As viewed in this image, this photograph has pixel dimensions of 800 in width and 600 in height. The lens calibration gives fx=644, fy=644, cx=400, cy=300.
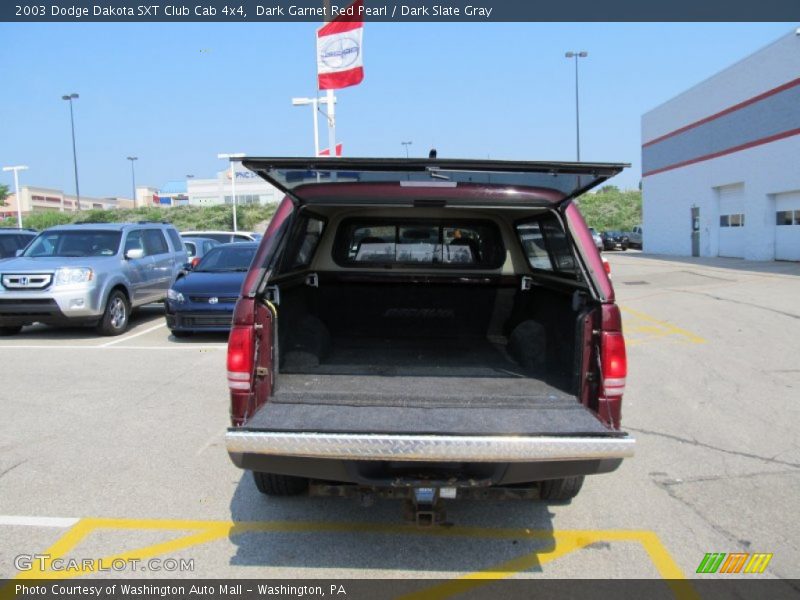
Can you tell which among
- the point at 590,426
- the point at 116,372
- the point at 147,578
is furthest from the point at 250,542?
the point at 116,372

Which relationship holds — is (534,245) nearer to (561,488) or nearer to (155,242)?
(561,488)

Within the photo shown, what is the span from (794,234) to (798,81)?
17.1ft

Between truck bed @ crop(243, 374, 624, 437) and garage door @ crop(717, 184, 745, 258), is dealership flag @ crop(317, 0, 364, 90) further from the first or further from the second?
garage door @ crop(717, 184, 745, 258)

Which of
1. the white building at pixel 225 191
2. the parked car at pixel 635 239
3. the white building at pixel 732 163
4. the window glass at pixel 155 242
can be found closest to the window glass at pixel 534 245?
the window glass at pixel 155 242

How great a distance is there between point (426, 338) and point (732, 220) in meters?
26.5

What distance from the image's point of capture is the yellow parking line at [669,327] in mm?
9461

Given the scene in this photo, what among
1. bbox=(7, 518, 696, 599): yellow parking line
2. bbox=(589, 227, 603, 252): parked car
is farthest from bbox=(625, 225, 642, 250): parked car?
bbox=(7, 518, 696, 599): yellow parking line

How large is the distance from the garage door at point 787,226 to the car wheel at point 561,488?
75.9 feet

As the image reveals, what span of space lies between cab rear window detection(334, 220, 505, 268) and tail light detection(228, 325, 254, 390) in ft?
6.31

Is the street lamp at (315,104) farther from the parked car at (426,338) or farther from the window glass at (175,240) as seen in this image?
the parked car at (426,338)

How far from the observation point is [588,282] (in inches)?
137

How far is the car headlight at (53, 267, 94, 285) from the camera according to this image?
10.0 meters

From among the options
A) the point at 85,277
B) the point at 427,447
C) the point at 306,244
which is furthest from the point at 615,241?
the point at 427,447

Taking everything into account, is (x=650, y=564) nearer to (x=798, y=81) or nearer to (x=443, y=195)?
(x=443, y=195)
